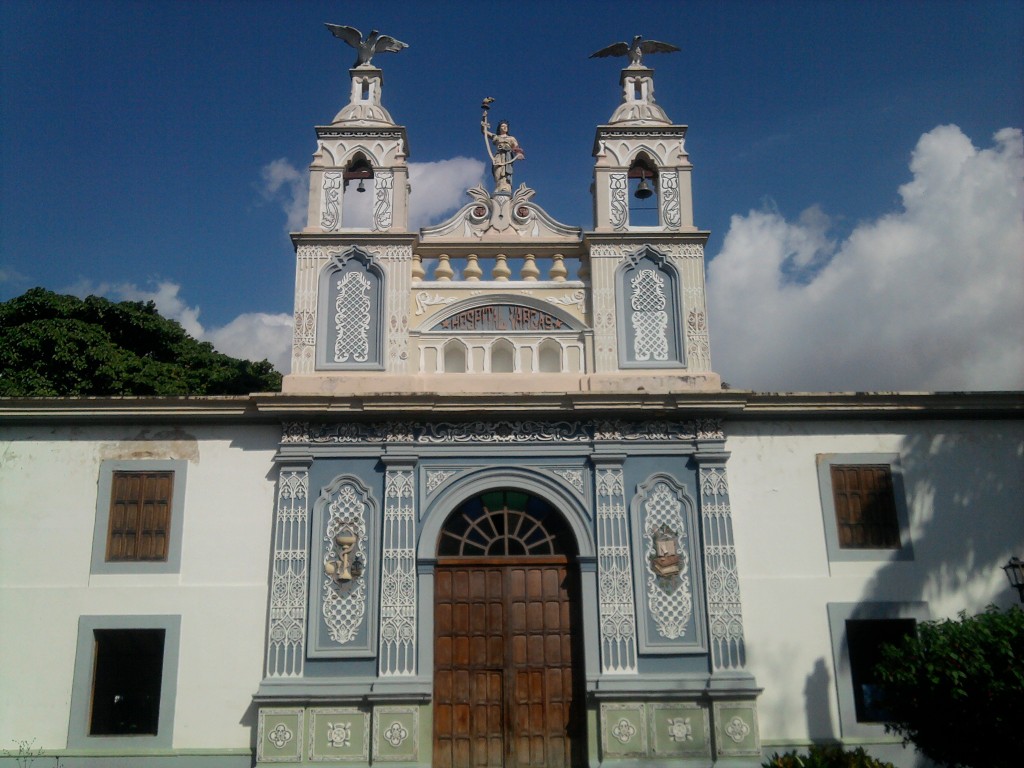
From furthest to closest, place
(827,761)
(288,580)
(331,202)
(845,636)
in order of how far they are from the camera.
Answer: (331,202) < (845,636) < (288,580) < (827,761)

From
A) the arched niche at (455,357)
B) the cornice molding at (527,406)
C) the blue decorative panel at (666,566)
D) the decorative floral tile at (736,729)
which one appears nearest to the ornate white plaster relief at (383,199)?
the arched niche at (455,357)

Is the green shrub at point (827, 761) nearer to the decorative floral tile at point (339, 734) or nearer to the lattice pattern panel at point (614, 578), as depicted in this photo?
the lattice pattern panel at point (614, 578)

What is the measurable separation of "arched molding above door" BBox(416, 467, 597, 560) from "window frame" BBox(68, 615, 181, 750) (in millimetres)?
3573

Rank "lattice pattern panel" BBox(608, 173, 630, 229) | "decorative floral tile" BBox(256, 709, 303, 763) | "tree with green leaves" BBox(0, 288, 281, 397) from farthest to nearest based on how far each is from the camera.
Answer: "tree with green leaves" BBox(0, 288, 281, 397)
"lattice pattern panel" BBox(608, 173, 630, 229)
"decorative floral tile" BBox(256, 709, 303, 763)

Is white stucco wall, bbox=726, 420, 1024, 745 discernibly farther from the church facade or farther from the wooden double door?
the wooden double door

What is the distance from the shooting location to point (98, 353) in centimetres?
1947

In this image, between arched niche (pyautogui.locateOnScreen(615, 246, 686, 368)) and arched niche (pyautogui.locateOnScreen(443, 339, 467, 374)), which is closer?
arched niche (pyautogui.locateOnScreen(615, 246, 686, 368))

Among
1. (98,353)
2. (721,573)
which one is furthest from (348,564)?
(98,353)

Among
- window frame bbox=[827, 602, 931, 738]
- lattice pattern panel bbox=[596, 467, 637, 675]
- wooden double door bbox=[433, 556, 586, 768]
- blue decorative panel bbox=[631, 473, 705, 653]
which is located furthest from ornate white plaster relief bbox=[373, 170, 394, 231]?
window frame bbox=[827, 602, 931, 738]

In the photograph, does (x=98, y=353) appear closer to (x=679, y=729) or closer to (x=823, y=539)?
(x=679, y=729)

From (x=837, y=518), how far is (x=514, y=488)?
4.56 meters

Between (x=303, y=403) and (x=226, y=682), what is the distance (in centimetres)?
380

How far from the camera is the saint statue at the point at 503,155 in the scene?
13.8 m

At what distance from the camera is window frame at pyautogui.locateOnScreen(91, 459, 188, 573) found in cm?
1202
